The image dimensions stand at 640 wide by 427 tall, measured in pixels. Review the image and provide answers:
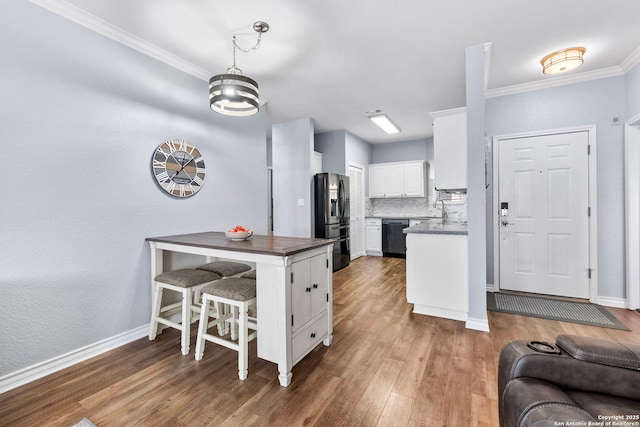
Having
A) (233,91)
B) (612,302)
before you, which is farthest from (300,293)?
(612,302)

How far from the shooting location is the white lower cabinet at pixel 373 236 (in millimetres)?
6098

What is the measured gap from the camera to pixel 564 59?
2680mm

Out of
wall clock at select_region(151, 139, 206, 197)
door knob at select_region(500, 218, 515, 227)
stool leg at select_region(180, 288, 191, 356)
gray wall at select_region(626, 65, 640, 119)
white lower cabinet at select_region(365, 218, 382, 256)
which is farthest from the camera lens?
white lower cabinet at select_region(365, 218, 382, 256)

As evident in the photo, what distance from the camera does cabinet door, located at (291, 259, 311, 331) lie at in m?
1.82

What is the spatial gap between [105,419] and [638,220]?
4.78 metres

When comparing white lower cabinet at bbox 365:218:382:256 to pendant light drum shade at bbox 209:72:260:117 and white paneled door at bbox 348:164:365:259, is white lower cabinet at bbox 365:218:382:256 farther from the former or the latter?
pendant light drum shade at bbox 209:72:260:117

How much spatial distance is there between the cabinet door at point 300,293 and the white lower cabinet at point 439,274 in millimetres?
1431

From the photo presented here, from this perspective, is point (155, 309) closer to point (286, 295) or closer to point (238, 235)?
point (238, 235)

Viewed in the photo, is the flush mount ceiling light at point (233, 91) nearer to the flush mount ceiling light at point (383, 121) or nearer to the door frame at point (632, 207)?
the flush mount ceiling light at point (383, 121)

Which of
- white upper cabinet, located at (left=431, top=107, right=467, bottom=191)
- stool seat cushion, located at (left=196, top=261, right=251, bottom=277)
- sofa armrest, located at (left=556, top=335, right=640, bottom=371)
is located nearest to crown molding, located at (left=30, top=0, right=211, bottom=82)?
stool seat cushion, located at (left=196, top=261, right=251, bottom=277)

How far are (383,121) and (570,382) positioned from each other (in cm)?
440

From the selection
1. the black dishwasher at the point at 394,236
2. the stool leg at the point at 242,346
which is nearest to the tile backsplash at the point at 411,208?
the black dishwasher at the point at 394,236

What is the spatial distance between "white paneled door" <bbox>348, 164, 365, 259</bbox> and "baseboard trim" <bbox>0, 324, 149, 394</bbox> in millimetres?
3945

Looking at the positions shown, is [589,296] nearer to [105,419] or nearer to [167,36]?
[105,419]
